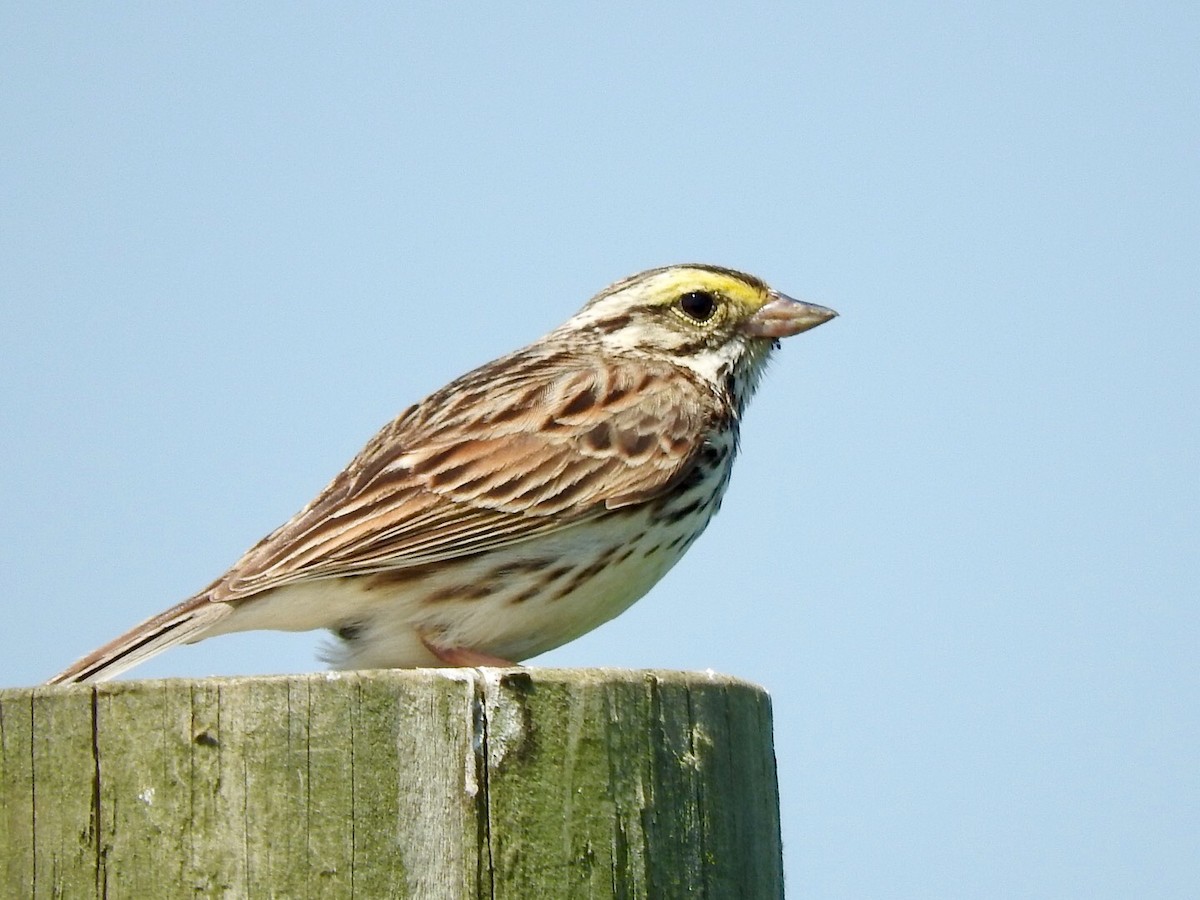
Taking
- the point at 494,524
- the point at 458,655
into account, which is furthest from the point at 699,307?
the point at 458,655

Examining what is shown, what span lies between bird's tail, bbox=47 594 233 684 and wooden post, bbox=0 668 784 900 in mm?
1904

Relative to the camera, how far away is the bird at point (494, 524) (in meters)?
6.95

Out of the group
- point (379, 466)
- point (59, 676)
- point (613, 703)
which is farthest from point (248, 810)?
point (379, 466)

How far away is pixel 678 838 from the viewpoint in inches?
171

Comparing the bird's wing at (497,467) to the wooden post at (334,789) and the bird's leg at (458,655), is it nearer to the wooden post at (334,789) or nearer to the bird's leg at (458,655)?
the bird's leg at (458,655)

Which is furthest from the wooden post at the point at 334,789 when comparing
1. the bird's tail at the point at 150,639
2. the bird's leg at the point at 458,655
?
the bird's leg at the point at 458,655

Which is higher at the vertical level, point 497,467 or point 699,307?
point 699,307

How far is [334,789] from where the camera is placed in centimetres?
402

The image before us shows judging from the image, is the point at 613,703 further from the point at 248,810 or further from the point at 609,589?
the point at 609,589

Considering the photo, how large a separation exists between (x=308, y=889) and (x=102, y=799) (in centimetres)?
58

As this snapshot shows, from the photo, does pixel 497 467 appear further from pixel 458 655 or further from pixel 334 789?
pixel 334 789

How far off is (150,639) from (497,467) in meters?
1.99

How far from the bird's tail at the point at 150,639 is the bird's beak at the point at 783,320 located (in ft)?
12.5

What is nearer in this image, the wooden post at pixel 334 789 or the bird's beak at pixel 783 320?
the wooden post at pixel 334 789
